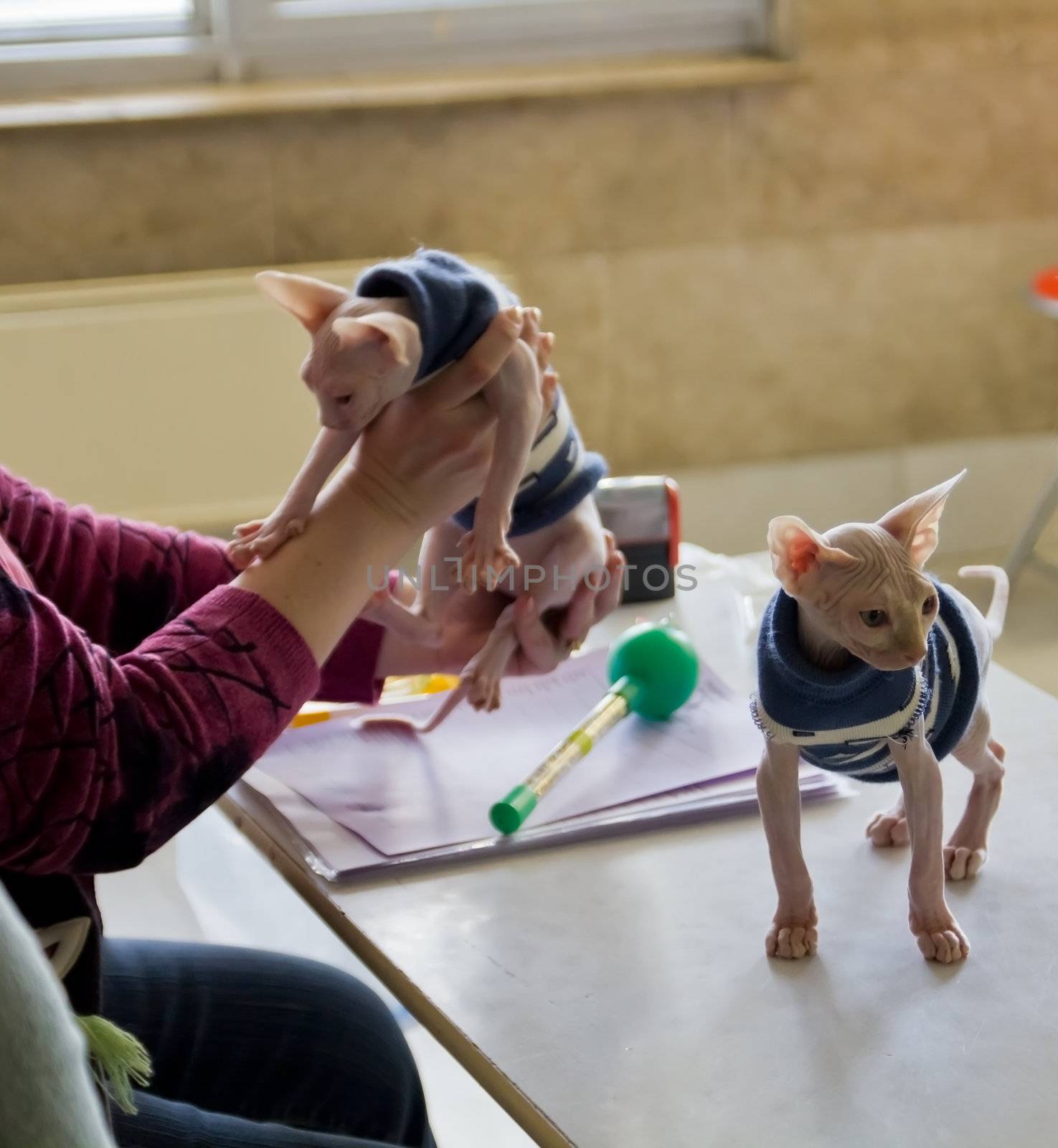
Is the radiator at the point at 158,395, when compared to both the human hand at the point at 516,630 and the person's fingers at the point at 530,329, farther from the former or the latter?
the person's fingers at the point at 530,329

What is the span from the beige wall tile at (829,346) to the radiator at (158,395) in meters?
0.59

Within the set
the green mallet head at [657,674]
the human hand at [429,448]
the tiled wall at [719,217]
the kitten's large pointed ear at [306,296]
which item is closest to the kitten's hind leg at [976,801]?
the green mallet head at [657,674]

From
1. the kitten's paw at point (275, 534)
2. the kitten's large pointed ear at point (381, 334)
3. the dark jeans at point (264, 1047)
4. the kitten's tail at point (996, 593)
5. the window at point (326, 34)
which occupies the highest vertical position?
the window at point (326, 34)

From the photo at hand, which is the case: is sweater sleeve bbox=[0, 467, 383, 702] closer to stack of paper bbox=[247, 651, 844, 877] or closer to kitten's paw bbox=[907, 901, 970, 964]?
stack of paper bbox=[247, 651, 844, 877]

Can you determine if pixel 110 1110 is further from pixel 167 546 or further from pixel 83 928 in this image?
pixel 167 546

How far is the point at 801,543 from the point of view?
0.75m

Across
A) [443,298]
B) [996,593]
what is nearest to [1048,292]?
[996,593]

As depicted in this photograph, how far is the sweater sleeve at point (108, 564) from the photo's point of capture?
1024 millimetres

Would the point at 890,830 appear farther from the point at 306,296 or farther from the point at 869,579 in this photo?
the point at 306,296

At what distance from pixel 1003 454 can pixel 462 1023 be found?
81.5 inches

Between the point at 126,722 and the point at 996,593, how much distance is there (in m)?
0.58

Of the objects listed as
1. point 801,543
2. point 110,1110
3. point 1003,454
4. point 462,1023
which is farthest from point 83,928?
point 1003,454

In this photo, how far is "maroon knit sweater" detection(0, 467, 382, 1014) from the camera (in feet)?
2.35

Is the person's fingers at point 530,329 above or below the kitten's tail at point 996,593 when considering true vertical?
above
